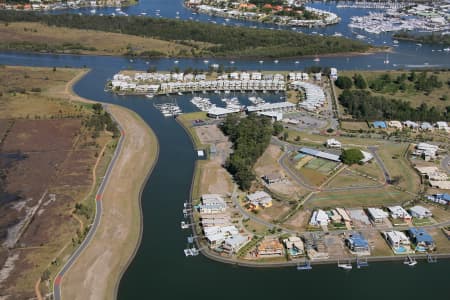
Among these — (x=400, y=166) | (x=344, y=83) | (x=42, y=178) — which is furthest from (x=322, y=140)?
(x=42, y=178)

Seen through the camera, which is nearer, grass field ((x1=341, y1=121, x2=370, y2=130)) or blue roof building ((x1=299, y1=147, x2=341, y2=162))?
blue roof building ((x1=299, y1=147, x2=341, y2=162))

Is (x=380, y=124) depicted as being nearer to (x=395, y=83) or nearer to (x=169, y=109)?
(x=395, y=83)

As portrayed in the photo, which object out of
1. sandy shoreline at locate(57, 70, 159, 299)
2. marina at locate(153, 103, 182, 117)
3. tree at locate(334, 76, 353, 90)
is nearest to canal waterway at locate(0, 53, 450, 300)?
sandy shoreline at locate(57, 70, 159, 299)

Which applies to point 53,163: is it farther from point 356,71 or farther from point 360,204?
point 356,71

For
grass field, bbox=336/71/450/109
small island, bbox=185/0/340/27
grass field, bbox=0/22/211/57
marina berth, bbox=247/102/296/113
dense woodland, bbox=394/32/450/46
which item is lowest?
marina berth, bbox=247/102/296/113

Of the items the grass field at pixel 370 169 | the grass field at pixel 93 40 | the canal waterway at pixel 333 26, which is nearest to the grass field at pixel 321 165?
the grass field at pixel 370 169

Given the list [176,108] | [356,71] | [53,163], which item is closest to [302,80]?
[356,71]

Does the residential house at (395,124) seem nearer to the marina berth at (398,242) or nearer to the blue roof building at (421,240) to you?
the blue roof building at (421,240)

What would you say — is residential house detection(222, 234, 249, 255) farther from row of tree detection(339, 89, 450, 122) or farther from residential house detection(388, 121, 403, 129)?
row of tree detection(339, 89, 450, 122)
